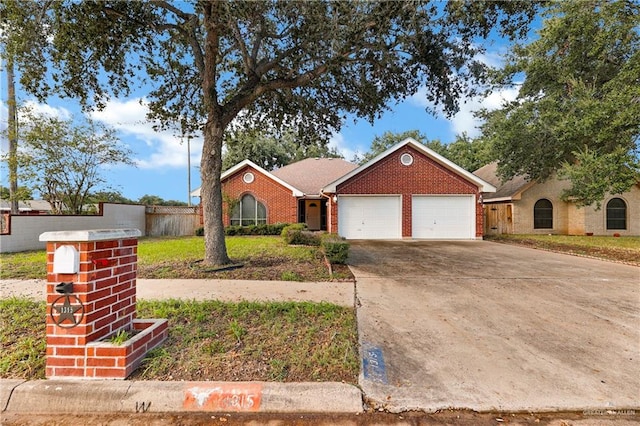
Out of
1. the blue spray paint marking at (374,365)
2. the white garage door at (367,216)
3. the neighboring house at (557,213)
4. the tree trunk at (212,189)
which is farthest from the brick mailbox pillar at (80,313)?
the neighboring house at (557,213)

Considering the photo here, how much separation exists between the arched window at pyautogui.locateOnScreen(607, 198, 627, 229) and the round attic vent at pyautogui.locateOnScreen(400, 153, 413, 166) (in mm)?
12249

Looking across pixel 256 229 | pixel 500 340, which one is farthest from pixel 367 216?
pixel 500 340

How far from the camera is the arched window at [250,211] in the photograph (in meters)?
17.7

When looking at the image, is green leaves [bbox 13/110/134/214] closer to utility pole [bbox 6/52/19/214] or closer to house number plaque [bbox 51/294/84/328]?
utility pole [bbox 6/52/19/214]

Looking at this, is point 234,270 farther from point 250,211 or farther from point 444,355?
point 250,211

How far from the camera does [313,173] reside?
2191 cm

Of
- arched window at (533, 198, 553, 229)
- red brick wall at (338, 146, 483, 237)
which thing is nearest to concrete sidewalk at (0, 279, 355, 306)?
red brick wall at (338, 146, 483, 237)

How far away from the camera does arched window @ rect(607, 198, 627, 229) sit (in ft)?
56.0

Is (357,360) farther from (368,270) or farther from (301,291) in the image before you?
(368,270)

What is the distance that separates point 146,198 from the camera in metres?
39.1

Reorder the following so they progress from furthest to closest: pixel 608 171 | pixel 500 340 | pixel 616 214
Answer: pixel 616 214 → pixel 608 171 → pixel 500 340

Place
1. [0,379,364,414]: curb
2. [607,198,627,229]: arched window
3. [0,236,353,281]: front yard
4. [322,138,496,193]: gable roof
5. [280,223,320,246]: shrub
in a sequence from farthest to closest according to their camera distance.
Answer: [607,198,627,229]: arched window < [322,138,496,193]: gable roof < [280,223,320,246]: shrub < [0,236,353,281]: front yard < [0,379,364,414]: curb

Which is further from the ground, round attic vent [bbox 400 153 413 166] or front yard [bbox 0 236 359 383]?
round attic vent [bbox 400 153 413 166]

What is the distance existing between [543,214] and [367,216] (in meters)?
11.0
